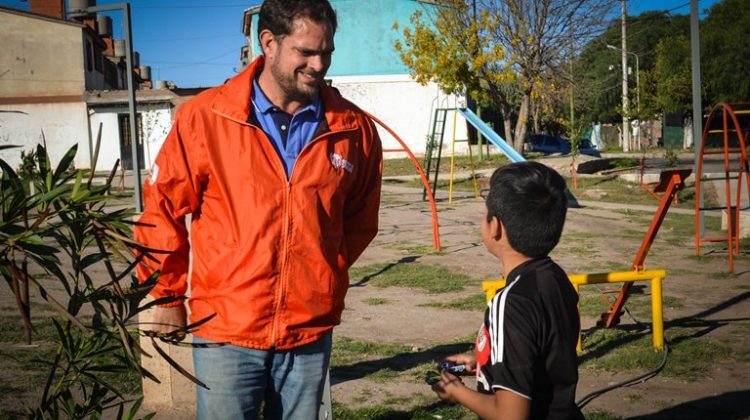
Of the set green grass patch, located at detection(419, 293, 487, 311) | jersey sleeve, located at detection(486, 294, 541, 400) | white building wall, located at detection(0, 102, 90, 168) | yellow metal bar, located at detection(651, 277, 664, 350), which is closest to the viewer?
jersey sleeve, located at detection(486, 294, 541, 400)

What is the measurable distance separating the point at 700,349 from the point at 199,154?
15.5 ft

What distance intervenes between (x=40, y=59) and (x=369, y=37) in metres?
16.1

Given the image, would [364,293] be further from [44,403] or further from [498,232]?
[44,403]

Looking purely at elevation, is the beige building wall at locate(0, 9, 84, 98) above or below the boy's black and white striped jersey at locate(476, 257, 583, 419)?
above

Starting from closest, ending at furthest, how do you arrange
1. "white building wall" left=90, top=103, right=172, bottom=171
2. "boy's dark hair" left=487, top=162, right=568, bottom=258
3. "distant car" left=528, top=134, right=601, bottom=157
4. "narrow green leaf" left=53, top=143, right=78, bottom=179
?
"narrow green leaf" left=53, top=143, right=78, bottom=179, "boy's dark hair" left=487, top=162, right=568, bottom=258, "white building wall" left=90, top=103, right=172, bottom=171, "distant car" left=528, top=134, right=601, bottom=157

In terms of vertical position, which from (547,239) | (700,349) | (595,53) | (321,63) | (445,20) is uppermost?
(595,53)

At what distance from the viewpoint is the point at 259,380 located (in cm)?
254

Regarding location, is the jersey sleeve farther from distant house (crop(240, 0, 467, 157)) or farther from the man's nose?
distant house (crop(240, 0, 467, 157))

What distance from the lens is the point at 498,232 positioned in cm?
231

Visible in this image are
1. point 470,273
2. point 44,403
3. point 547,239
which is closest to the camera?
point 44,403

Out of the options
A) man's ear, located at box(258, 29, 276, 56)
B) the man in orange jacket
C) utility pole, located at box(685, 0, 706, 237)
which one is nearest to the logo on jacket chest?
the man in orange jacket

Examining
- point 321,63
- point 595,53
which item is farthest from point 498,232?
point 595,53

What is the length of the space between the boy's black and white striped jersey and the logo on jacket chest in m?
0.78

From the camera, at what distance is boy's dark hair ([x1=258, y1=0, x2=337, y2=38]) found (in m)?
2.61
